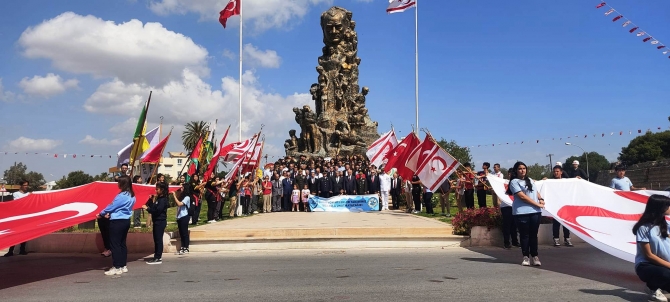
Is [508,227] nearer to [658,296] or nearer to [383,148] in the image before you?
[658,296]

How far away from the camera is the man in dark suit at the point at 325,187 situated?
20375mm

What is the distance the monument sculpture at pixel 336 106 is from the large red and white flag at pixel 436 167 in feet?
69.5

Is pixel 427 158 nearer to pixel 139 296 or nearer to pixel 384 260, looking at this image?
pixel 384 260

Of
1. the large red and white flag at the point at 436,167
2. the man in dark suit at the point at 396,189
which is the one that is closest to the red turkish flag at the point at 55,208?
the large red and white flag at the point at 436,167

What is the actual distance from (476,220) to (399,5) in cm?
1900

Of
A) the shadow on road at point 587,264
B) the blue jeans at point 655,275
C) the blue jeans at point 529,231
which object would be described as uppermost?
the blue jeans at point 529,231

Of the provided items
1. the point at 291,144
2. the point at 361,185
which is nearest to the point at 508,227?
the point at 361,185

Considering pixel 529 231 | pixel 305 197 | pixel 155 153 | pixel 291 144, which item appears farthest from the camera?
pixel 291 144

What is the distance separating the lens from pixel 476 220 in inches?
434

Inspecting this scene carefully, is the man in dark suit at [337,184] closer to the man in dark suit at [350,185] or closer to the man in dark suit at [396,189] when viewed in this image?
the man in dark suit at [350,185]

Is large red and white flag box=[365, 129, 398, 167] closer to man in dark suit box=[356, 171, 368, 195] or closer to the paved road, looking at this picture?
man in dark suit box=[356, 171, 368, 195]

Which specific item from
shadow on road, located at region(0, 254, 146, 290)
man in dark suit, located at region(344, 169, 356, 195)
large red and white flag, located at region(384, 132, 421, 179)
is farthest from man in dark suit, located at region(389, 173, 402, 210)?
shadow on road, located at region(0, 254, 146, 290)

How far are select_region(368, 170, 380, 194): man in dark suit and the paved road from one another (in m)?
10.2

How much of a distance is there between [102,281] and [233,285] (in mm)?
2262
